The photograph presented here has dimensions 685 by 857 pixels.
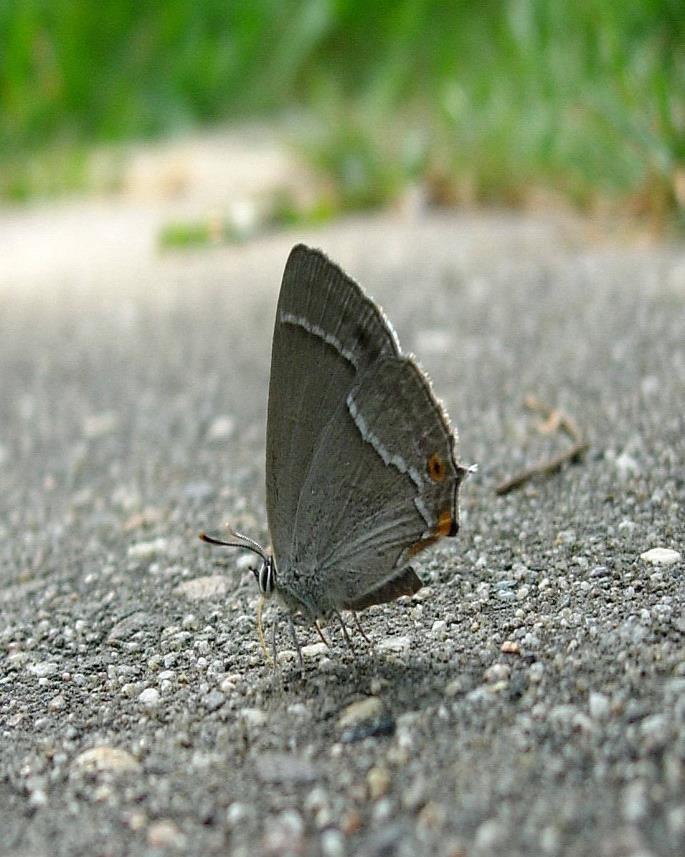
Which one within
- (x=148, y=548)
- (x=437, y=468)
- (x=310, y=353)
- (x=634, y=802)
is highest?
(x=310, y=353)

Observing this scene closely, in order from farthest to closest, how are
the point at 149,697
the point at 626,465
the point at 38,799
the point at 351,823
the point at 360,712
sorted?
the point at 626,465 < the point at 149,697 < the point at 360,712 < the point at 38,799 < the point at 351,823

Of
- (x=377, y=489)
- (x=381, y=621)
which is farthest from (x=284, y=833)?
(x=381, y=621)

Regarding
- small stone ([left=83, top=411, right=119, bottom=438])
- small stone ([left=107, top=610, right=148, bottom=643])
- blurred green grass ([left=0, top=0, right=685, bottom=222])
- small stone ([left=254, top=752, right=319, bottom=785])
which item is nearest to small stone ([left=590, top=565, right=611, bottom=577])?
small stone ([left=254, top=752, right=319, bottom=785])

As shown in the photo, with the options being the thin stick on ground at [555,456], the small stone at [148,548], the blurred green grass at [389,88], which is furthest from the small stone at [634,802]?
the blurred green grass at [389,88]

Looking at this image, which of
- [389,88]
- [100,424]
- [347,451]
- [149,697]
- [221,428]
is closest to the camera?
[347,451]

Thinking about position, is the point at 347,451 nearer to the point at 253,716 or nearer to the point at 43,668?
the point at 253,716

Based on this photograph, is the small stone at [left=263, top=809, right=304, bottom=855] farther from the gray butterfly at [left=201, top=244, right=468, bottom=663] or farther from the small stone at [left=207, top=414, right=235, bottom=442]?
the small stone at [left=207, top=414, right=235, bottom=442]
